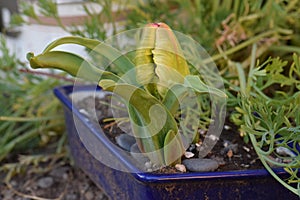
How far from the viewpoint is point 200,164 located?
0.44m

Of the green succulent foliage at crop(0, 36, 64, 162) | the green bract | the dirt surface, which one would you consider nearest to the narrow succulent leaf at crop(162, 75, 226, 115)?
the green bract

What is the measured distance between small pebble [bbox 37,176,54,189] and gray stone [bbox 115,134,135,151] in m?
0.26

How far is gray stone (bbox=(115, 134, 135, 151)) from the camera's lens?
50 cm

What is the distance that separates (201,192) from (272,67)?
171mm

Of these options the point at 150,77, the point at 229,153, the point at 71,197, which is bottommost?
the point at 71,197

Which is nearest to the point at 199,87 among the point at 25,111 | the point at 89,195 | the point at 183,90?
the point at 183,90

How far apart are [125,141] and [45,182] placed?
0.92 ft

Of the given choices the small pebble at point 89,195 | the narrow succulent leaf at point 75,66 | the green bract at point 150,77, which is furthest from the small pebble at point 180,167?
the small pebble at point 89,195

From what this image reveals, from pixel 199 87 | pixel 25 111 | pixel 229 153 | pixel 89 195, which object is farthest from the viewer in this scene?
pixel 25 111

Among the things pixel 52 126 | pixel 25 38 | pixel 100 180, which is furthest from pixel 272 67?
pixel 25 38

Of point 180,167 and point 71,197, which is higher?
point 180,167

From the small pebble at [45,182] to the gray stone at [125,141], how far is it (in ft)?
0.84

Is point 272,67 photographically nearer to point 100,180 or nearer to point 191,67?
point 191,67

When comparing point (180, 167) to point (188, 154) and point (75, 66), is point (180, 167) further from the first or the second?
point (75, 66)
